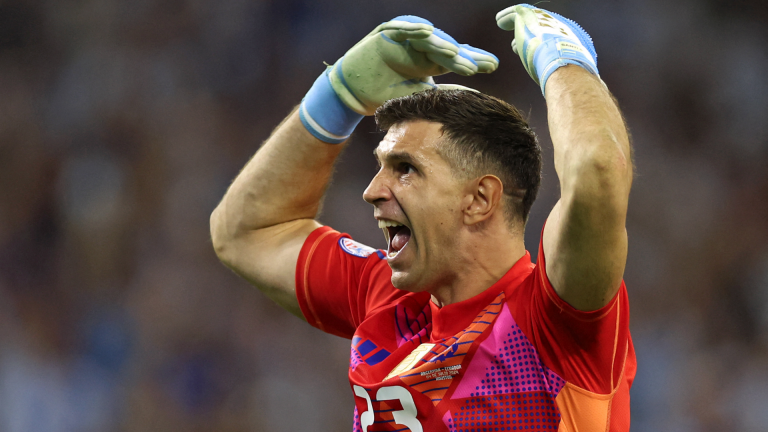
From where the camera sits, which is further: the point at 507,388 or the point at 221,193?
the point at 221,193

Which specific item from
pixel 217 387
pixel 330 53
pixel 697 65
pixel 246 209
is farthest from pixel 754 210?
pixel 217 387

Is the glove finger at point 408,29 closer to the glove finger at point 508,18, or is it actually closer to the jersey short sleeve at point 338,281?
the glove finger at point 508,18

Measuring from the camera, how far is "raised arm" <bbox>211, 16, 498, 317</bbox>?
6.57ft

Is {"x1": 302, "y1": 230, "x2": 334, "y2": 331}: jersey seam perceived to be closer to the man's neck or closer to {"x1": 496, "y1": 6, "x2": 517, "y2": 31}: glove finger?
the man's neck

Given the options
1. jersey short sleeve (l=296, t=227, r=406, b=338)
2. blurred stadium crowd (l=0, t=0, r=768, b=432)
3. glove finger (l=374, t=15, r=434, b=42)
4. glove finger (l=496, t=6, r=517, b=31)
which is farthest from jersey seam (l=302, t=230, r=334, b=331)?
blurred stadium crowd (l=0, t=0, r=768, b=432)

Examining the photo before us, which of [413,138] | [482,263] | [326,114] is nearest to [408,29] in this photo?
[413,138]

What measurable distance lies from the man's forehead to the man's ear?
0.14m

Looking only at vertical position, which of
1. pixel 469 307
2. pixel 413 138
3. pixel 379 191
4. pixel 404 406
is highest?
pixel 413 138

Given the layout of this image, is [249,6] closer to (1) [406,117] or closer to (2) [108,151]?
(2) [108,151]

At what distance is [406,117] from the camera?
5.83 feet

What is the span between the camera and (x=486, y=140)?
1.69 meters

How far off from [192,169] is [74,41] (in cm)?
127

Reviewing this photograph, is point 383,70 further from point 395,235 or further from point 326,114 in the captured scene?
point 395,235

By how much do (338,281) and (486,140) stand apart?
69 cm
